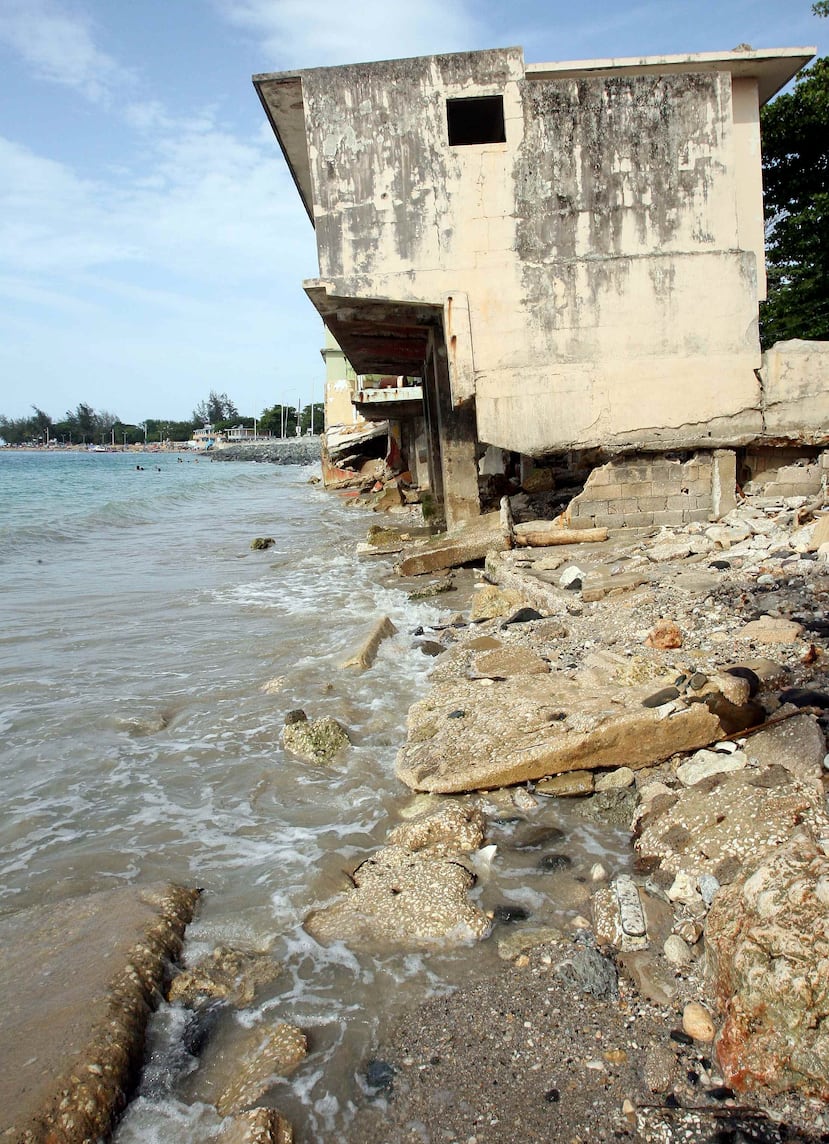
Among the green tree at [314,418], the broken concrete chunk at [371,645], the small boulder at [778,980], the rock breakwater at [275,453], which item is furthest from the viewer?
the green tree at [314,418]

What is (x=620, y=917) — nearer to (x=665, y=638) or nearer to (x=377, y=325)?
(x=665, y=638)

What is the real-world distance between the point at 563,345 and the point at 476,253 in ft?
4.80

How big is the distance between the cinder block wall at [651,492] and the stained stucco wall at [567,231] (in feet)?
0.92

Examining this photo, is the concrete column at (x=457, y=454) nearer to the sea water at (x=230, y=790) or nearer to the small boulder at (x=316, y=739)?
the sea water at (x=230, y=790)

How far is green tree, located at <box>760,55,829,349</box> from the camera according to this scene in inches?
593

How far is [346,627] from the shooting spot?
25.3ft

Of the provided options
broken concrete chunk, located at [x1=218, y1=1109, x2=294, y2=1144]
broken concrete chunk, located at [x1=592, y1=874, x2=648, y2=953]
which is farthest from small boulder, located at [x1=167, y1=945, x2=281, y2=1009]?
broken concrete chunk, located at [x1=592, y1=874, x2=648, y2=953]

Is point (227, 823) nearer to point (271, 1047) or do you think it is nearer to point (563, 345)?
point (271, 1047)

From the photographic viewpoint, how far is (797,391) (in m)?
8.42

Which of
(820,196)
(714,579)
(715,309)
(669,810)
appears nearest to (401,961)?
(669,810)

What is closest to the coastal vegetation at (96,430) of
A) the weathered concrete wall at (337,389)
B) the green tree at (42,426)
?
the green tree at (42,426)

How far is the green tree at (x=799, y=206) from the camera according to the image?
49.4ft

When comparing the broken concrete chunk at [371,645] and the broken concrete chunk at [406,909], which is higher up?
the broken concrete chunk at [371,645]

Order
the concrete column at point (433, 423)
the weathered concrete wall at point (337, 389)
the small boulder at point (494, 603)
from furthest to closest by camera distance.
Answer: the weathered concrete wall at point (337, 389) → the concrete column at point (433, 423) → the small boulder at point (494, 603)
